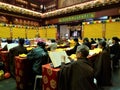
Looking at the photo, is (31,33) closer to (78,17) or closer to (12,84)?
(78,17)

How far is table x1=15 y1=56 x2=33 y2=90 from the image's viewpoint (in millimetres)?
3363

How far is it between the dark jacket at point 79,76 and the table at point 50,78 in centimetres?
40

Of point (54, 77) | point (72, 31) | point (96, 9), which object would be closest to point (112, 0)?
point (96, 9)

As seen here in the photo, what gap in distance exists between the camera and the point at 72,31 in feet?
34.2

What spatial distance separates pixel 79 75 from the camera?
1.77m

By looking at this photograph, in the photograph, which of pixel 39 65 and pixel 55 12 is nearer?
pixel 39 65

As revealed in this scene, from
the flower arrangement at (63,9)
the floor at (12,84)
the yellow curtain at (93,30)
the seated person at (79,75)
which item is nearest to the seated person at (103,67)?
the floor at (12,84)

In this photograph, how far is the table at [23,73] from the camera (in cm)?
336

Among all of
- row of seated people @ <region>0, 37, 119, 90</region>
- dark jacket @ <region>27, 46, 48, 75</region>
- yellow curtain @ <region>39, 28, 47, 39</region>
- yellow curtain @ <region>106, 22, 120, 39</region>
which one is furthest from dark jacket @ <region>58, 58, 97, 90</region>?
yellow curtain @ <region>39, 28, 47, 39</region>

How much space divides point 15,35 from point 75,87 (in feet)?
26.7

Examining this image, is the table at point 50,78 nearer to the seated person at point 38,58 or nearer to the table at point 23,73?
the seated person at point 38,58

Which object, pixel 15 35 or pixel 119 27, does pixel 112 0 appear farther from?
pixel 15 35

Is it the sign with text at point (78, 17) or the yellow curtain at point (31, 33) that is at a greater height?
the sign with text at point (78, 17)

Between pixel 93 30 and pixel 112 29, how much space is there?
1113mm
